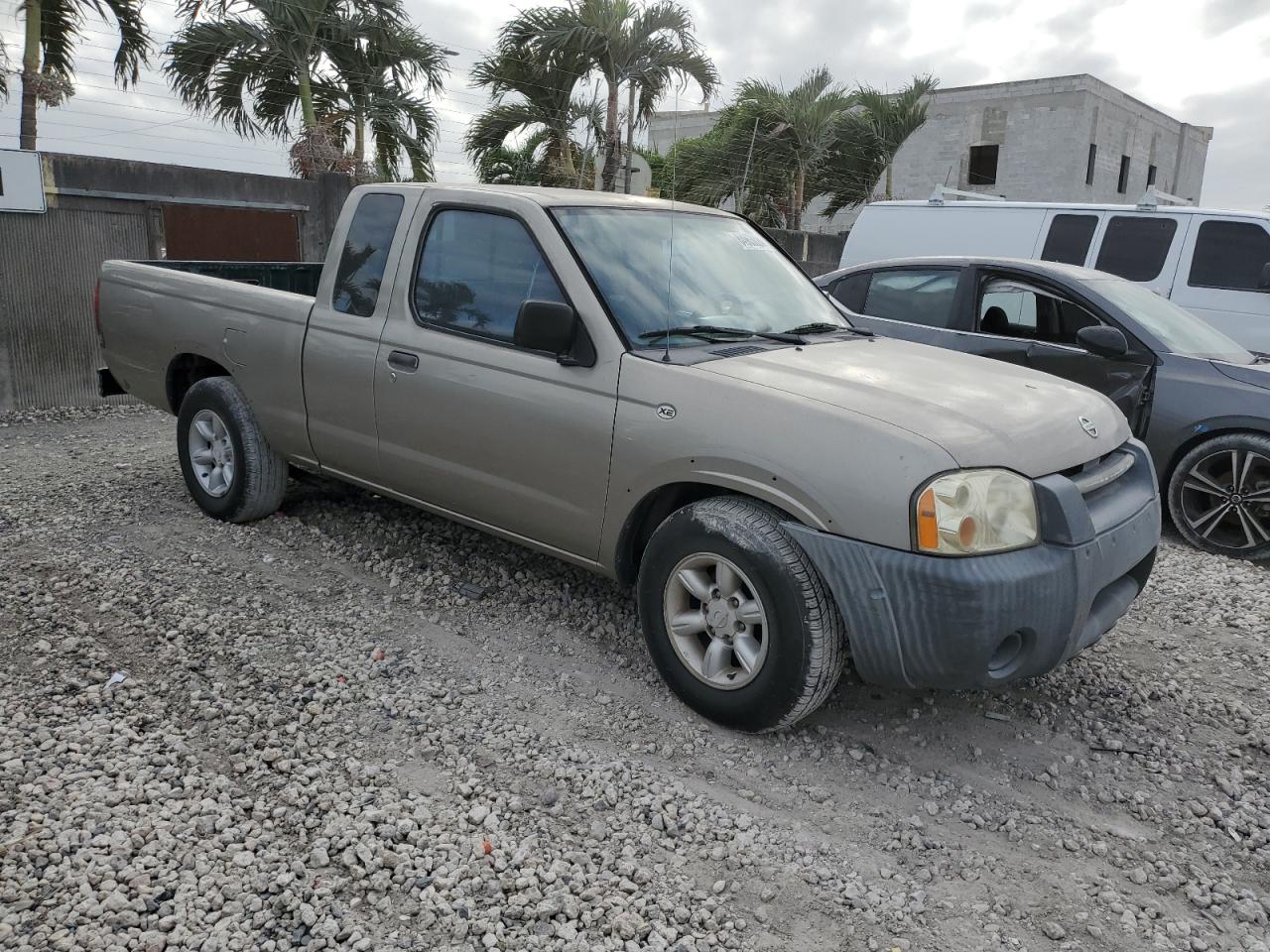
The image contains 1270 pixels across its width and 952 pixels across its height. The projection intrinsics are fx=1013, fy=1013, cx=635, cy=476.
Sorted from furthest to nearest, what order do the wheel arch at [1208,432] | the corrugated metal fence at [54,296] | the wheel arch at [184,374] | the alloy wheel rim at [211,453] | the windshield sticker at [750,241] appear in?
the corrugated metal fence at [54,296] < the wheel arch at [1208,432] < the wheel arch at [184,374] < the alloy wheel rim at [211,453] < the windshield sticker at [750,241]

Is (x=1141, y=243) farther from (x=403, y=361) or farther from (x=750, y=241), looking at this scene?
(x=403, y=361)

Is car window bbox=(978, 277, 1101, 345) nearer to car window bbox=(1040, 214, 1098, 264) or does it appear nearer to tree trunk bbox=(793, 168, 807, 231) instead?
car window bbox=(1040, 214, 1098, 264)

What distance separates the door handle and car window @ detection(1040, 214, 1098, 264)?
6.26 metres

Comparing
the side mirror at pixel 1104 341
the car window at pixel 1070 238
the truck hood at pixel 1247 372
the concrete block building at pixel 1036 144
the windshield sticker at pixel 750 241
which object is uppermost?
the concrete block building at pixel 1036 144

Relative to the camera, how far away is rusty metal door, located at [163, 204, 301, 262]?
941cm

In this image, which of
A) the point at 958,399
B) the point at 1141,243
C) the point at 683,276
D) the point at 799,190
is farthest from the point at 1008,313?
the point at 799,190

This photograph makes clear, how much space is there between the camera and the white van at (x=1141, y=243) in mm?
7988

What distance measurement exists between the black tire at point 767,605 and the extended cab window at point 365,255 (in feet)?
6.52

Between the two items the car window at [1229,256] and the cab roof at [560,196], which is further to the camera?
the car window at [1229,256]

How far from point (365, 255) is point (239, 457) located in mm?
1416

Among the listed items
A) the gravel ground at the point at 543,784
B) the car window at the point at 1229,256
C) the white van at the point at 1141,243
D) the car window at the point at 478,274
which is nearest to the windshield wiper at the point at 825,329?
the car window at the point at 478,274

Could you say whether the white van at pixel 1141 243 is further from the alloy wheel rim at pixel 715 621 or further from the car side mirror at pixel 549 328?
the alloy wheel rim at pixel 715 621

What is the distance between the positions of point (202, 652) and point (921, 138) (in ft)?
106

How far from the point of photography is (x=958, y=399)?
136 inches
